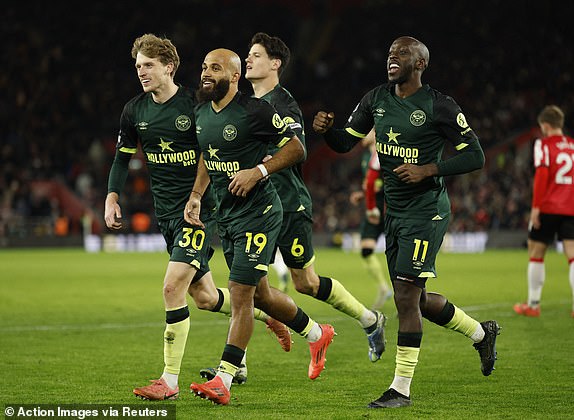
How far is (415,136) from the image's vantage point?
6.66 m

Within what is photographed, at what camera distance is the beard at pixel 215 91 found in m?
6.71

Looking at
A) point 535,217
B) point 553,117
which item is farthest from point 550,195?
point 553,117

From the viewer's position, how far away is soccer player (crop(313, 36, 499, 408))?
651 centimetres

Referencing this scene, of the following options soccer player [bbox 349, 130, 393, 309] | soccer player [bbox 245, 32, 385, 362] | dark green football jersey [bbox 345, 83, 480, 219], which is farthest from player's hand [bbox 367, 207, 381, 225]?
dark green football jersey [bbox 345, 83, 480, 219]

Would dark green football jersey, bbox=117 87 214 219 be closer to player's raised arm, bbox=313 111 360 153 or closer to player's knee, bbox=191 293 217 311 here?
player's knee, bbox=191 293 217 311

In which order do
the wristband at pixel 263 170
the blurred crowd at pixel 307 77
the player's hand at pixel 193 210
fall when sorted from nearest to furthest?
1. the wristband at pixel 263 170
2. the player's hand at pixel 193 210
3. the blurred crowd at pixel 307 77

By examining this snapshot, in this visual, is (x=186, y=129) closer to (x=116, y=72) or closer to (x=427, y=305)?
(x=427, y=305)

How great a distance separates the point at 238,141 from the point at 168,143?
606 millimetres

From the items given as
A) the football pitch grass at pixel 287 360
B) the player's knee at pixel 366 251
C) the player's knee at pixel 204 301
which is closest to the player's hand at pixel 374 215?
the player's knee at pixel 366 251

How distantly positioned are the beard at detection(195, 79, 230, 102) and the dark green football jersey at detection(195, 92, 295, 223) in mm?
86

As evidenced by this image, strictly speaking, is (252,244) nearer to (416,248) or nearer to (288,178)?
(416,248)

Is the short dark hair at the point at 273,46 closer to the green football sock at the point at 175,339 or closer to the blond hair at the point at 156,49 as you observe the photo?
the blond hair at the point at 156,49

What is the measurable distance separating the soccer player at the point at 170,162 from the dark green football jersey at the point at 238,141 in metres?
0.28

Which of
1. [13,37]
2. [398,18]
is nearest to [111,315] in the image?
[13,37]
